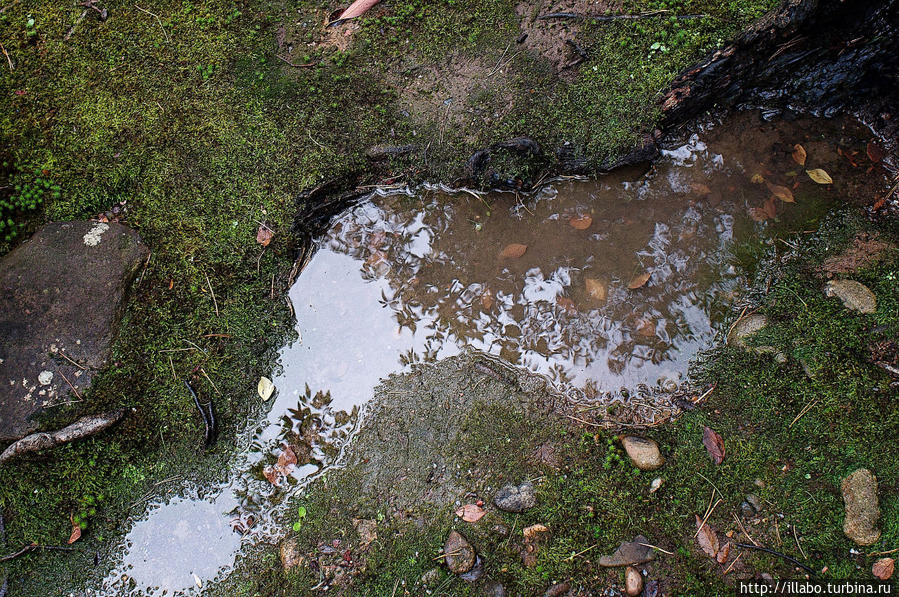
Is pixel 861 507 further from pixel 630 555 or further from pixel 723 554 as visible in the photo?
pixel 630 555

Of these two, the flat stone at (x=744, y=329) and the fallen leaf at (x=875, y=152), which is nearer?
the flat stone at (x=744, y=329)

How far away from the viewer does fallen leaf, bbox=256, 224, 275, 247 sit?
2.88 metres

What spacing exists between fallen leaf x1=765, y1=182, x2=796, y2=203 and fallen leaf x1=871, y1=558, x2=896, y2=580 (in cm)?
202

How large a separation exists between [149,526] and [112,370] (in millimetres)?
864

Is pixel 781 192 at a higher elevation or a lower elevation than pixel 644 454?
higher

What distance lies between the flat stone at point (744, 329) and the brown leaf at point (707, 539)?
→ 1027 millimetres

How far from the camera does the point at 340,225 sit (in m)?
3.19

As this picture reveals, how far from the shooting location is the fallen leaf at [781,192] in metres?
3.11

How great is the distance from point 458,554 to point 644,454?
1.09 m

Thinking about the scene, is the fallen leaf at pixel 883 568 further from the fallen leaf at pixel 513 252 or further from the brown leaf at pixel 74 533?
the brown leaf at pixel 74 533

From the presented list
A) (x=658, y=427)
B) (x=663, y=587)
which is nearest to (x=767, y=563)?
(x=663, y=587)

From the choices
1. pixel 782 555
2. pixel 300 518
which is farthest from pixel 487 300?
pixel 782 555

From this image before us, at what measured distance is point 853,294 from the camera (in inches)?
109

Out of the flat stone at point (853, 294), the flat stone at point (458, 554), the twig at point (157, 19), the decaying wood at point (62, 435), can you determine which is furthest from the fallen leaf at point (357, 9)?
the flat stone at point (853, 294)
